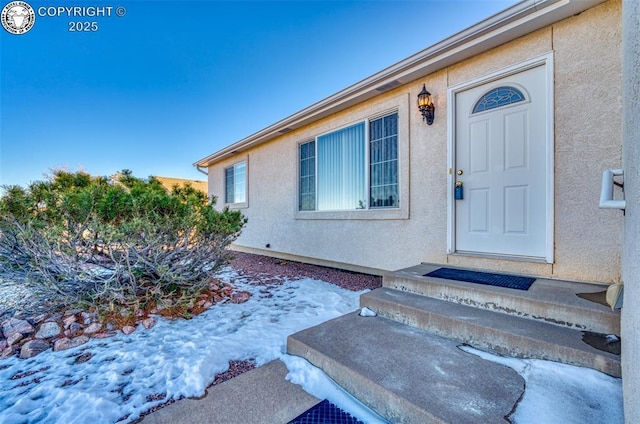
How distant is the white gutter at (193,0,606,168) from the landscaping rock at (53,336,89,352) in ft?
15.1

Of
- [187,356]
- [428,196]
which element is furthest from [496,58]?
[187,356]

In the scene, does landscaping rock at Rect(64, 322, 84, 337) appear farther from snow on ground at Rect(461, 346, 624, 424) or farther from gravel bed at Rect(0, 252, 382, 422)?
snow on ground at Rect(461, 346, 624, 424)

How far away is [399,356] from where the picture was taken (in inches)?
71.5

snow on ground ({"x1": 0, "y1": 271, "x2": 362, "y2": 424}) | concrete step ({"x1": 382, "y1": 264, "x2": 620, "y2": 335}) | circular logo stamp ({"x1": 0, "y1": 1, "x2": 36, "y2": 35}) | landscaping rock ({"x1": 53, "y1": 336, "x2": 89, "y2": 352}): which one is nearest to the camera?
snow on ground ({"x1": 0, "y1": 271, "x2": 362, "y2": 424})

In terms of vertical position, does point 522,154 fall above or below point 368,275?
above

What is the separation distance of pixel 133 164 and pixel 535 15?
541 inches

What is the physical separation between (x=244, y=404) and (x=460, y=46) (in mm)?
4150

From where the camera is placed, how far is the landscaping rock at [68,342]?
2311 millimetres

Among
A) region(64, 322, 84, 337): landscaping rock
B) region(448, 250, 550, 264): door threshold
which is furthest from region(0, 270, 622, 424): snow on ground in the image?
region(448, 250, 550, 264): door threshold

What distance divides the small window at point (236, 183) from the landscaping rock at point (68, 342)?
221 inches

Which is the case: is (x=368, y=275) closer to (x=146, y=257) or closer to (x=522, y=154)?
(x=522, y=154)

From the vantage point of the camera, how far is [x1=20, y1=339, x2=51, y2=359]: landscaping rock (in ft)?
7.23

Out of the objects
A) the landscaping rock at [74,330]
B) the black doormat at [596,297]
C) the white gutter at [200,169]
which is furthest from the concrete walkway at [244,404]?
the white gutter at [200,169]

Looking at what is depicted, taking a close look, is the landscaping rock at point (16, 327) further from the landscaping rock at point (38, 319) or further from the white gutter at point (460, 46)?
the white gutter at point (460, 46)
